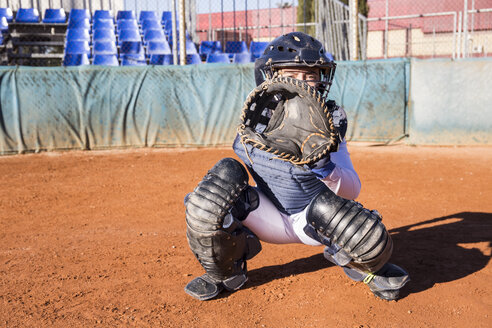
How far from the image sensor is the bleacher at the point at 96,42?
1401 centimetres

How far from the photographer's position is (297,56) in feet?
9.62

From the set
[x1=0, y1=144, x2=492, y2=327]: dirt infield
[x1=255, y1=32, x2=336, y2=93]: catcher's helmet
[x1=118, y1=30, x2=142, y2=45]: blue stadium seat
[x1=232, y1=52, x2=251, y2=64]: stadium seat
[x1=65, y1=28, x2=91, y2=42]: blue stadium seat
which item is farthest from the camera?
[x1=118, y1=30, x2=142, y2=45]: blue stadium seat

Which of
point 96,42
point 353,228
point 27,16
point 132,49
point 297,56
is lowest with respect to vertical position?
point 353,228

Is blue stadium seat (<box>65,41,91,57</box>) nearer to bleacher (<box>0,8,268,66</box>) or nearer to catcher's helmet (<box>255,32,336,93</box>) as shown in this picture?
bleacher (<box>0,8,268,66</box>)

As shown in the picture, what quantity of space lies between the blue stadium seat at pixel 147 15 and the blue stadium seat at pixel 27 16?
3.51 m

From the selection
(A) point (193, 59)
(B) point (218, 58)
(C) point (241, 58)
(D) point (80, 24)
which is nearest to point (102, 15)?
(D) point (80, 24)

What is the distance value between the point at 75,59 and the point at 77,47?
971mm

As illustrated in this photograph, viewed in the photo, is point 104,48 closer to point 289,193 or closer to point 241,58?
point 241,58

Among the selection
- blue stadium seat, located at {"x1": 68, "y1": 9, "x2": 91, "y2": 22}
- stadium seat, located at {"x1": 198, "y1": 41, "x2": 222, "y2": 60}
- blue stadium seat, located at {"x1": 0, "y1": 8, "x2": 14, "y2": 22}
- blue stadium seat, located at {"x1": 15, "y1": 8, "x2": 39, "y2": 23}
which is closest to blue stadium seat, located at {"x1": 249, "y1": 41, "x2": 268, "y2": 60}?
stadium seat, located at {"x1": 198, "y1": 41, "x2": 222, "y2": 60}

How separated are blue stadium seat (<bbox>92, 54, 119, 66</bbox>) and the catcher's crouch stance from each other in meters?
11.3

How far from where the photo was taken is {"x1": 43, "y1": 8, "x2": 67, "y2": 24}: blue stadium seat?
15.9m

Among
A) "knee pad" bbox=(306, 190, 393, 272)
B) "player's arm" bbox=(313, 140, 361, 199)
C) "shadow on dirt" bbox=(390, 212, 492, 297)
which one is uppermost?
"player's arm" bbox=(313, 140, 361, 199)

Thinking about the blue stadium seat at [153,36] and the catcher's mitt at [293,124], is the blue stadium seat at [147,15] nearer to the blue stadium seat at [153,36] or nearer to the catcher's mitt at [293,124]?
the blue stadium seat at [153,36]

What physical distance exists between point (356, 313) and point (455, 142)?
7.68 metres
